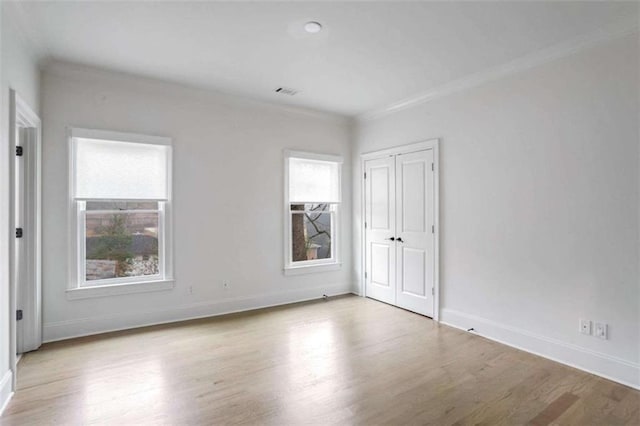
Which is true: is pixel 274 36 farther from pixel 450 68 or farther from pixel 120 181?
pixel 120 181

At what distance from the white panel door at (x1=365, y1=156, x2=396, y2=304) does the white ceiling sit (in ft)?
4.57

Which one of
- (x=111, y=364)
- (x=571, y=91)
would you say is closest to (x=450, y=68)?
(x=571, y=91)

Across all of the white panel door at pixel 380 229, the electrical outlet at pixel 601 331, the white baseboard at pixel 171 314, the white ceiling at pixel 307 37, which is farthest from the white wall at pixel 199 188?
the electrical outlet at pixel 601 331

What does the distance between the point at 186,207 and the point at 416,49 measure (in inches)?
119

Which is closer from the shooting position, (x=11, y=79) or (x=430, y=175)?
(x=11, y=79)

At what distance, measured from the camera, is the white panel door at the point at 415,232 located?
14.1ft

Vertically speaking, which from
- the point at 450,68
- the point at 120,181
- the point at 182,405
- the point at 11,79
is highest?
the point at 450,68

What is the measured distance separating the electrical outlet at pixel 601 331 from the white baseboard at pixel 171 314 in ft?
10.7

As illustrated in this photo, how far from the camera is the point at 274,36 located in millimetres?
2910

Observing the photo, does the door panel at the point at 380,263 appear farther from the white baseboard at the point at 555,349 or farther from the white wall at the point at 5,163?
the white wall at the point at 5,163

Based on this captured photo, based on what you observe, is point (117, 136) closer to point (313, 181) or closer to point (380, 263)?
point (313, 181)

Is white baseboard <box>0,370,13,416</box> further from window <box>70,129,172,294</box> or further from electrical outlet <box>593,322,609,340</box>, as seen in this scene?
electrical outlet <box>593,322,609,340</box>

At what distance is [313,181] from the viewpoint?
5227mm

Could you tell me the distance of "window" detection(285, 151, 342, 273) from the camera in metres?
4.97
